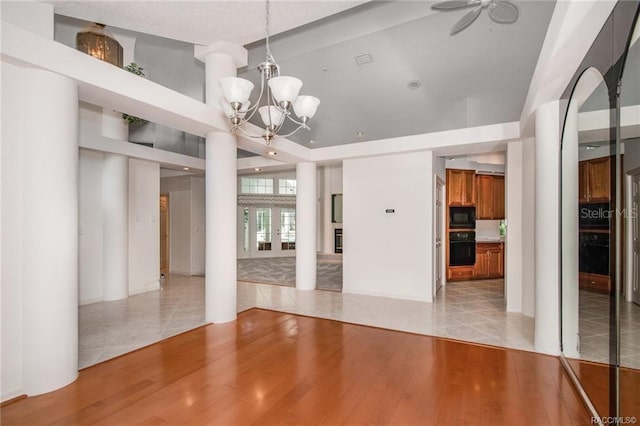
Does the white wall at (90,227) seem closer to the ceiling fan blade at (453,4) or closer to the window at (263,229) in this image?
the ceiling fan blade at (453,4)

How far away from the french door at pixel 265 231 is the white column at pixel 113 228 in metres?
5.40


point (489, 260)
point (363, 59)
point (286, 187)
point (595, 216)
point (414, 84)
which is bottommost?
point (489, 260)

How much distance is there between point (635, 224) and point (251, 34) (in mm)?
3899

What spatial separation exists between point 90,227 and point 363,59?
210 inches

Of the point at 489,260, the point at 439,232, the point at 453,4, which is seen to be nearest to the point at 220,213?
the point at 453,4

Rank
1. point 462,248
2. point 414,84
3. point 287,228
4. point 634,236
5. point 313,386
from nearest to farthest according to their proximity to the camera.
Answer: point 634,236, point 313,386, point 414,84, point 462,248, point 287,228

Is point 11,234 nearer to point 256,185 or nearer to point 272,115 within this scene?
point 272,115

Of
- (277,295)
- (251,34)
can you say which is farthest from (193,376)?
(251,34)

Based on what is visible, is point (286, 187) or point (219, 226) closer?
point (219, 226)

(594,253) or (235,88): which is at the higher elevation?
(235,88)

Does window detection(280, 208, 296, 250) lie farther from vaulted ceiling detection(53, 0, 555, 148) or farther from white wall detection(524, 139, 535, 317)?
white wall detection(524, 139, 535, 317)

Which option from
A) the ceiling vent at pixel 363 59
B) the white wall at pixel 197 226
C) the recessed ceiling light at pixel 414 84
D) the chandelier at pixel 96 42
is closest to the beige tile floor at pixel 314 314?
the white wall at pixel 197 226

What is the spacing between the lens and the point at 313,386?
247 centimetres

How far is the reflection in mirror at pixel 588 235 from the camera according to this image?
221 centimetres
